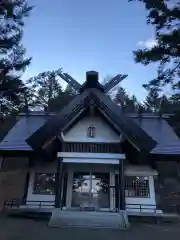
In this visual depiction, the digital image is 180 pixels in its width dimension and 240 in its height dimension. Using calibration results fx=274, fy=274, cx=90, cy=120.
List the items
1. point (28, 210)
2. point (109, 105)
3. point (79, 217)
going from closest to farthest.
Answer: point (79, 217) → point (28, 210) → point (109, 105)

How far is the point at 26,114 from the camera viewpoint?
56.0 ft

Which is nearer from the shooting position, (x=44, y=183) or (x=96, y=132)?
(x=96, y=132)

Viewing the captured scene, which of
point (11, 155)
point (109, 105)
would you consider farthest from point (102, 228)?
point (11, 155)

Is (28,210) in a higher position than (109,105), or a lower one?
lower

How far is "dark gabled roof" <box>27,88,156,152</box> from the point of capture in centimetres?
1160

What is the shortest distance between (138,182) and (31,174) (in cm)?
509

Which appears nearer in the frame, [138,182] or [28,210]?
[28,210]

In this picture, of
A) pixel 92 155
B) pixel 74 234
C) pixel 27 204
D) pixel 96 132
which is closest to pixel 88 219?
pixel 74 234

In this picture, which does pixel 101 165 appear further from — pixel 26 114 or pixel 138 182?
pixel 26 114

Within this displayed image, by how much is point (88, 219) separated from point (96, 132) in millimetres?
4422

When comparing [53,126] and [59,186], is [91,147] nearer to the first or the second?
[53,126]

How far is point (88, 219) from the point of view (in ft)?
30.7

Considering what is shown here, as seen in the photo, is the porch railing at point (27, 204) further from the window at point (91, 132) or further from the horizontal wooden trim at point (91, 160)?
the window at point (91, 132)

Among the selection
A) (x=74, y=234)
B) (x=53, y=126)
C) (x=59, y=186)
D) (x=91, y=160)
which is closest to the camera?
(x=74, y=234)
